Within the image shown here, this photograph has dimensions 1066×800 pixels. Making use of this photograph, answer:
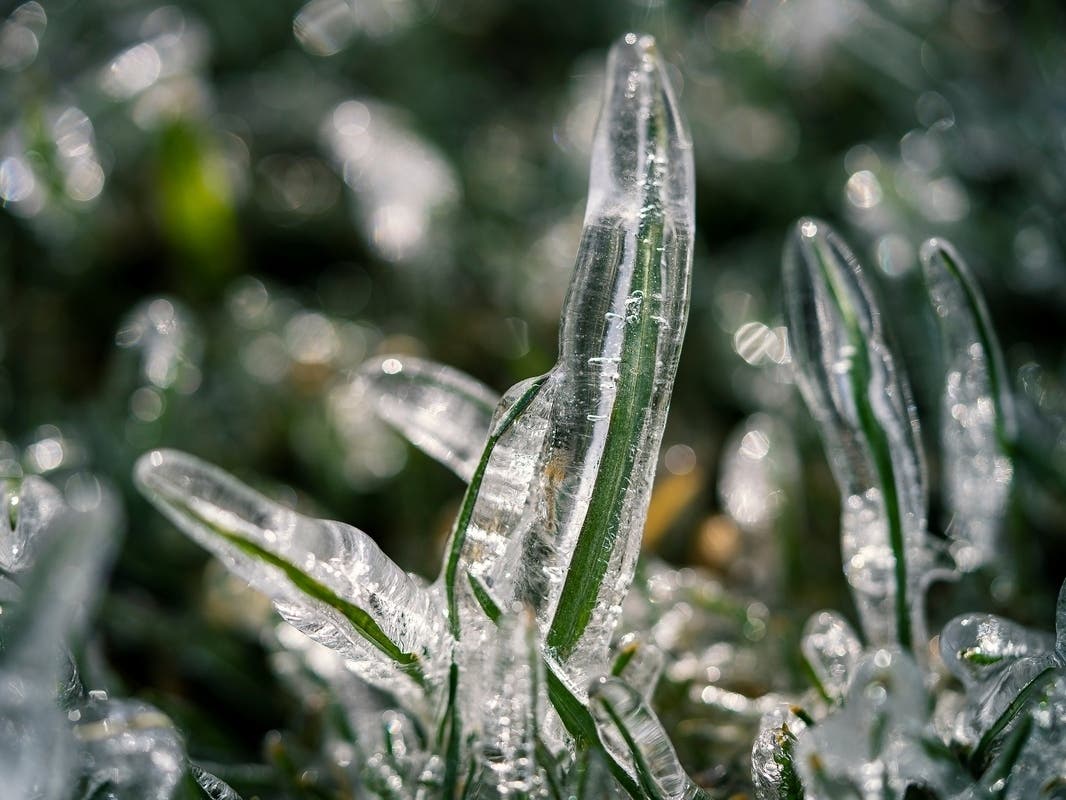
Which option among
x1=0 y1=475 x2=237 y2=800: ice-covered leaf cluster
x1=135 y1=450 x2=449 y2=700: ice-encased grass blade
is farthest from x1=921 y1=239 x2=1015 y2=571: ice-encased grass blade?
x1=0 y1=475 x2=237 y2=800: ice-covered leaf cluster

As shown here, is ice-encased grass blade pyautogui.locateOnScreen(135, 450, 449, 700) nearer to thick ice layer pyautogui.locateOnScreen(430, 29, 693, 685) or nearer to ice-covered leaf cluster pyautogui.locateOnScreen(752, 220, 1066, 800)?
thick ice layer pyautogui.locateOnScreen(430, 29, 693, 685)

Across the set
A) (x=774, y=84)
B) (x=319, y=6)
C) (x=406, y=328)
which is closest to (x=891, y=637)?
(x=406, y=328)

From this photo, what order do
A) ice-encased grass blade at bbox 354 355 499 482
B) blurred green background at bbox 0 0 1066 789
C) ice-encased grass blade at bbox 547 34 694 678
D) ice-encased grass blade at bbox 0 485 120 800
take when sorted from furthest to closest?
1. blurred green background at bbox 0 0 1066 789
2. ice-encased grass blade at bbox 354 355 499 482
3. ice-encased grass blade at bbox 547 34 694 678
4. ice-encased grass blade at bbox 0 485 120 800

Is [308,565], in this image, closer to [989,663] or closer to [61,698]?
[61,698]

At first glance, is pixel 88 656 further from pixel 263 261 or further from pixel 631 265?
pixel 263 261

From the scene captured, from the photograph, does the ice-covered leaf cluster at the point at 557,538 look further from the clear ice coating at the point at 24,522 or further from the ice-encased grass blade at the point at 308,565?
the clear ice coating at the point at 24,522

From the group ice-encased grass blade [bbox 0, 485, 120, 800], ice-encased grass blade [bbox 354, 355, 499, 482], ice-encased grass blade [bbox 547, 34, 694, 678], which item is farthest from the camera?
ice-encased grass blade [bbox 354, 355, 499, 482]

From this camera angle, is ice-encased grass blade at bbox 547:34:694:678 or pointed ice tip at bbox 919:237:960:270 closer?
ice-encased grass blade at bbox 547:34:694:678

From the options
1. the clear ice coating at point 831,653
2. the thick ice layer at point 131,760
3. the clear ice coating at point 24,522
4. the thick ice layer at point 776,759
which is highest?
the clear ice coating at point 24,522

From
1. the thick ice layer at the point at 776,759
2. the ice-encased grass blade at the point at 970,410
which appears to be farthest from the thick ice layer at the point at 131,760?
the ice-encased grass blade at the point at 970,410
